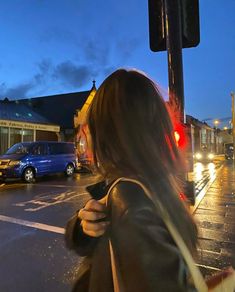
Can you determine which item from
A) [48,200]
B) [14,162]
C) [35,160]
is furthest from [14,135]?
[48,200]

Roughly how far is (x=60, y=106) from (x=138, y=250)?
36094 mm

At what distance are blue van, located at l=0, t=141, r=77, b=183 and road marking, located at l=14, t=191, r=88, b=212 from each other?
4.52 meters

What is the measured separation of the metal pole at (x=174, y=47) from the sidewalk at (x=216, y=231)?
207 centimetres

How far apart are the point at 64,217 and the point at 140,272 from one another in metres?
7.10

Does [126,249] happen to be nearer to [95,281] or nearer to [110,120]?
[95,281]

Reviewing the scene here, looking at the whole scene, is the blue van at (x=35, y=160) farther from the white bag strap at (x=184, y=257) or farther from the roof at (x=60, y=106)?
the white bag strap at (x=184, y=257)

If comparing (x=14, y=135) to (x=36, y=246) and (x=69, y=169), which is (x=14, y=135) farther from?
(x=36, y=246)

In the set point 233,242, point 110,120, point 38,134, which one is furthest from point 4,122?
point 110,120

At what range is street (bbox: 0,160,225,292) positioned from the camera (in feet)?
13.6

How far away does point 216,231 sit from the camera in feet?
20.5

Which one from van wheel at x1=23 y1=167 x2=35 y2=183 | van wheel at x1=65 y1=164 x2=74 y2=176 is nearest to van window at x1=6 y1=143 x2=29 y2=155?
van wheel at x1=23 y1=167 x2=35 y2=183

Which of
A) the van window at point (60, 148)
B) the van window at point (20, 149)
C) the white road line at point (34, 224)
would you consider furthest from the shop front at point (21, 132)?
the white road line at point (34, 224)

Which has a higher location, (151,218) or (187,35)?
(187,35)

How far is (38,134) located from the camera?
93.5 ft
